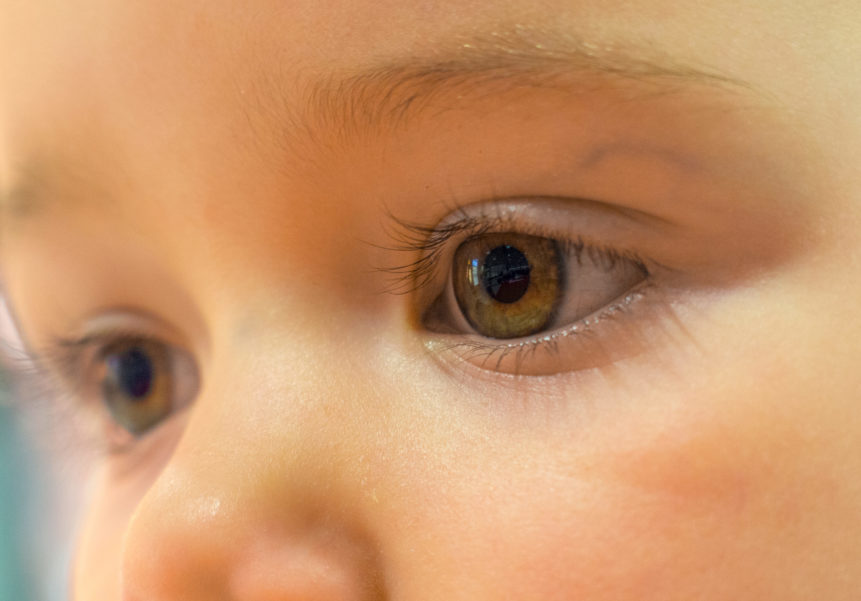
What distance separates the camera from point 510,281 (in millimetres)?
375

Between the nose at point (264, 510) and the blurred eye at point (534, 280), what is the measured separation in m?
0.07

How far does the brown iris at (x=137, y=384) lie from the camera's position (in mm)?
542

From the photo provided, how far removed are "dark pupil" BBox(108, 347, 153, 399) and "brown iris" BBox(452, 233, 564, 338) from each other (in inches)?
9.9

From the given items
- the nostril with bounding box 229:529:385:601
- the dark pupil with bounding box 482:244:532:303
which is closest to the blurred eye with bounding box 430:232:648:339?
the dark pupil with bounding box 482:244:532:303

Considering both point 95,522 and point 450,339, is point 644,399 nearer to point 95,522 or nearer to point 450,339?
point 450,339

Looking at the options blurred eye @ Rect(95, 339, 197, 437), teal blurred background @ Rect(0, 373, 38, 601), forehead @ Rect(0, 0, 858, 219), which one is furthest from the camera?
teal blurred background @ Rect(0, 373, 38, 601)

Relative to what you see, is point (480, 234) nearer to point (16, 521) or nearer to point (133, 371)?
point (133, 371)

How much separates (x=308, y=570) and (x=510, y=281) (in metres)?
Result: 0.14

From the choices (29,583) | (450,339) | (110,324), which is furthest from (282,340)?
(29,583)

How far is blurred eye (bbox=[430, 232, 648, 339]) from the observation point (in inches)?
14.4

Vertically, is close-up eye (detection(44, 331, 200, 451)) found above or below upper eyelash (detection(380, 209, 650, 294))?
above

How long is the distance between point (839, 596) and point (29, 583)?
66 centimetres

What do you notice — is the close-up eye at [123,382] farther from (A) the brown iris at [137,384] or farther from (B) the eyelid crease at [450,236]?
(B) the eyelid crease at [450,236]

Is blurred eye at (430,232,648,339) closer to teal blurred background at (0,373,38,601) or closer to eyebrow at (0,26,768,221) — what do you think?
eyebrow at (0,26,768,221)
